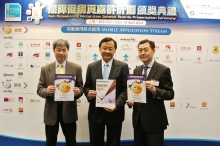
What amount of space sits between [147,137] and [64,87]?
1111mm

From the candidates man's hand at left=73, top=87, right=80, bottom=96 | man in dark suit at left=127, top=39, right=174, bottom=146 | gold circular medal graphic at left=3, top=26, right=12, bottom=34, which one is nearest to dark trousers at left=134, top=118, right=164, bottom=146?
man in dark suit at left=127, top=39, right=174, bottom=146

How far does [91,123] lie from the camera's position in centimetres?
231

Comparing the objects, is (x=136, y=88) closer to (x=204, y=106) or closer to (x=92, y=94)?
(x=92, y=94)

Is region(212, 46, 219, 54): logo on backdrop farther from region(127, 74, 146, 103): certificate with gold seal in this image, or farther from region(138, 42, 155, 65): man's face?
region(127, 74, 146, 103): certificate with gold seal

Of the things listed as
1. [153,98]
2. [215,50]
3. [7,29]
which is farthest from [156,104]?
[7,29]

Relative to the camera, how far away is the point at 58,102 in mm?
2340

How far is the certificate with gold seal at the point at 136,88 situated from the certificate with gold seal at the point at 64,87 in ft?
2.19

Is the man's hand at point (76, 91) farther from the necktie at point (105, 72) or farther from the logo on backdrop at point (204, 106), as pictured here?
the logo on backdrop at point (204, 106)

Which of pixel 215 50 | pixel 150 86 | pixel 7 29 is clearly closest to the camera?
pixel 150 86

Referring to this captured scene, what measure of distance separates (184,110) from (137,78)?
1.52 m

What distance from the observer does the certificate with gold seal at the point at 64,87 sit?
2205mm

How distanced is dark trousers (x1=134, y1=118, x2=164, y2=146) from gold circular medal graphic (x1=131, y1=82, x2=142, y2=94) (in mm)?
350

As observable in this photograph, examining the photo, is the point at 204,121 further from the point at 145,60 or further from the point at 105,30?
the point at 105,30

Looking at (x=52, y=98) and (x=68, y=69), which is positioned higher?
(x=68, y=69)
